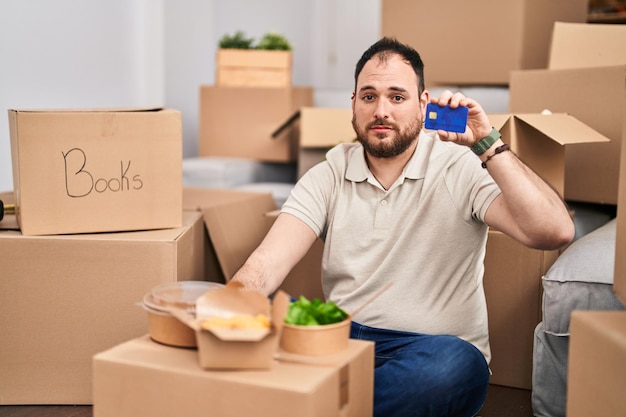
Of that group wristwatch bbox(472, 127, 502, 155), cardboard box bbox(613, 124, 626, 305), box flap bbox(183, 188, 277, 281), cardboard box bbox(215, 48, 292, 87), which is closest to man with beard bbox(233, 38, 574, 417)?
wristwatch bbox(472, 127, 502, 155)

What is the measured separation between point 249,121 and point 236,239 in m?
1.05

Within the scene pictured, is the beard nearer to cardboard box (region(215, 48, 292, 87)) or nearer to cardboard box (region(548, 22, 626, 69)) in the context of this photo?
cardboard box (region(548, 22, 626, 69))

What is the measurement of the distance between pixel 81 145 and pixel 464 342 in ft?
3.12

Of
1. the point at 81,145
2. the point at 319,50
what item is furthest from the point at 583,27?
the point at 319,50

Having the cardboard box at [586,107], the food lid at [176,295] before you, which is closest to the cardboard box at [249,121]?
the cardboard box at [586,107]

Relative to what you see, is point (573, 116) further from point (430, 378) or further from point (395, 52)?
point (430, 378)

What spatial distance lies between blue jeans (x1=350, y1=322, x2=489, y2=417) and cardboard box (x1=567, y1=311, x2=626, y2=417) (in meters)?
0.38

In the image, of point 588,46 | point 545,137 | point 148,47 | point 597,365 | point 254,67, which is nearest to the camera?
point 597,365

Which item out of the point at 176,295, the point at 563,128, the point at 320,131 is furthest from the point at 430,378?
the point at 320,131

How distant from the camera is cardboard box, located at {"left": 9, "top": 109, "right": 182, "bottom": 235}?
72.2 inches

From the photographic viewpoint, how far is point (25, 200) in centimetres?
185

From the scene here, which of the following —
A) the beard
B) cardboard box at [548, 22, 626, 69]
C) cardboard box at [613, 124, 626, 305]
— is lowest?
cardboard box at [613, 124, 626, 305]

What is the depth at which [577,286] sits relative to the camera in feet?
6.14

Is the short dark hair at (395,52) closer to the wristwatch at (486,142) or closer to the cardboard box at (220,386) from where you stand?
the wristwatch at (486,142)
